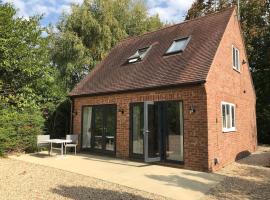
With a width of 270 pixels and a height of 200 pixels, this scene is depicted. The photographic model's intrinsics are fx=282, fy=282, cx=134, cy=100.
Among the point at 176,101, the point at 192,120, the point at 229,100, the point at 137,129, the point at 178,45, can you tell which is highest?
the point at 178,45

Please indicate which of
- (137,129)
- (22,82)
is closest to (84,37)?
(22,82)

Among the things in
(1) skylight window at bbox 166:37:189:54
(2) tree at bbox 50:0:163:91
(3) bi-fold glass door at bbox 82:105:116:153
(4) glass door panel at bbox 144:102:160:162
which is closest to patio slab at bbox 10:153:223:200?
(4) glass door panel at bbox 144:102:160:162

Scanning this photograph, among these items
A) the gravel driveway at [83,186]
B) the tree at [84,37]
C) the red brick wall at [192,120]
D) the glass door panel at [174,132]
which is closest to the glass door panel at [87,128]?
the red brick wall at [192,120]

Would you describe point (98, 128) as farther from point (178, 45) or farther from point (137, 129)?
point (178, 45)

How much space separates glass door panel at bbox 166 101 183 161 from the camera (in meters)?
10.9

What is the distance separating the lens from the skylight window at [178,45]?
43.3ft

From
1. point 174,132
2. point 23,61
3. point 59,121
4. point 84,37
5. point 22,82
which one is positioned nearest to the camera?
point 174,132

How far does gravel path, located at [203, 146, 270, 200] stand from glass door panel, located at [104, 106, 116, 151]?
17.4 feet

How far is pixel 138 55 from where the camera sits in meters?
15.0

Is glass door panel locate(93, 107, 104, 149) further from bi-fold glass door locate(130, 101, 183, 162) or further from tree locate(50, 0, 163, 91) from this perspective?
tree locate(50, 0, 163, 91)

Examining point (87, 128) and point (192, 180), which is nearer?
point (192, 180)

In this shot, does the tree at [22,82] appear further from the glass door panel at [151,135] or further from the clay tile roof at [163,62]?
the glass door panel at [151,135]

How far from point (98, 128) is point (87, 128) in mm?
982

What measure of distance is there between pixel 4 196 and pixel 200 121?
6663mm
